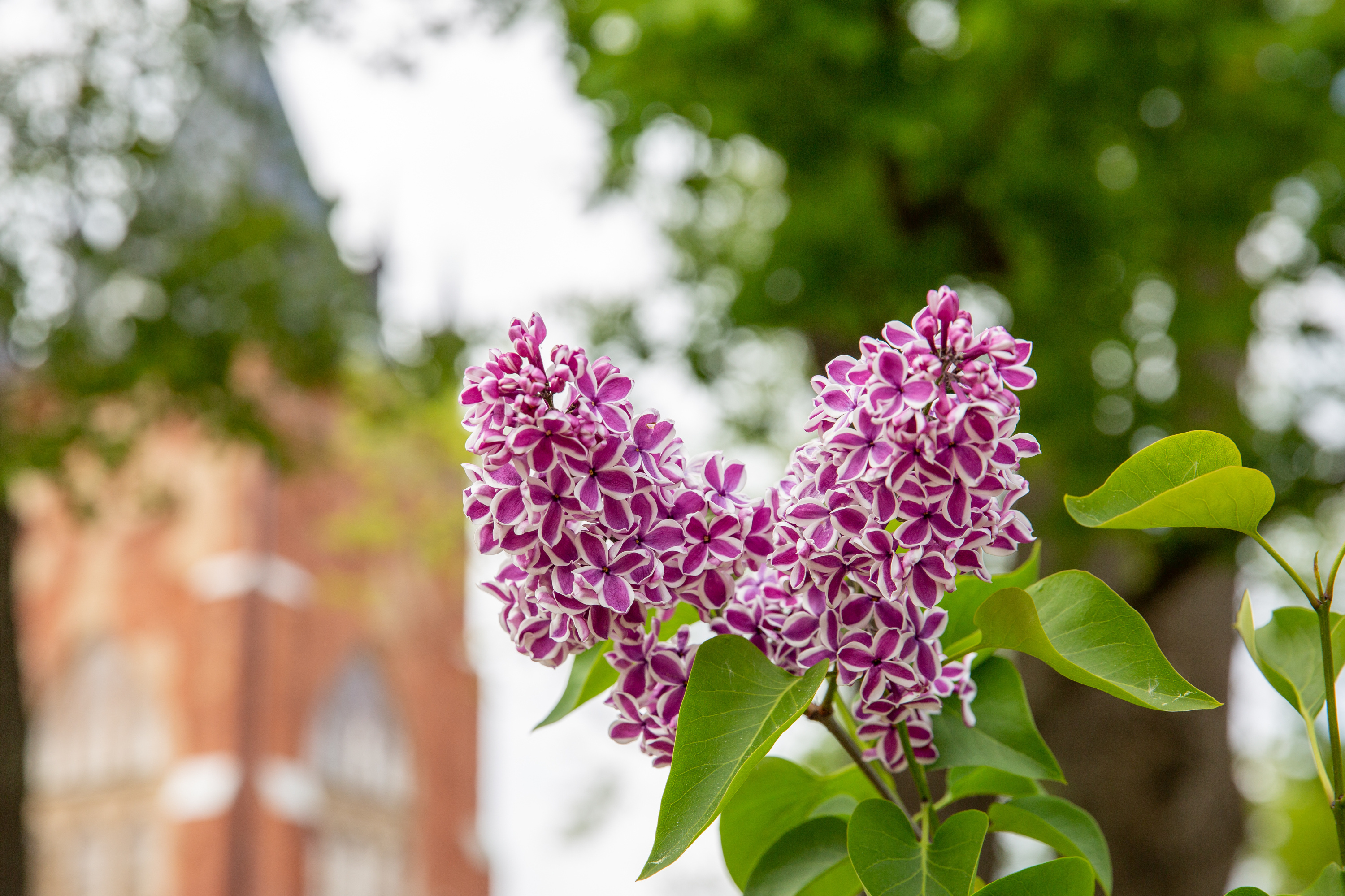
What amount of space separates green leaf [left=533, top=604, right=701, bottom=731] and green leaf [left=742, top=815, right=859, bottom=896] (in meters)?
0.21

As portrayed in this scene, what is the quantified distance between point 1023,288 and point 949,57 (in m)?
1.08

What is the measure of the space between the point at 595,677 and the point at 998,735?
1.24ft

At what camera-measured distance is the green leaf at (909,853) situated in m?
0.90

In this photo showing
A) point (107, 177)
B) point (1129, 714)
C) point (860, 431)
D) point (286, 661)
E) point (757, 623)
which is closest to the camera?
point (860, 431)

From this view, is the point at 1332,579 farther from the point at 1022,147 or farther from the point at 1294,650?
the point at 1022,147

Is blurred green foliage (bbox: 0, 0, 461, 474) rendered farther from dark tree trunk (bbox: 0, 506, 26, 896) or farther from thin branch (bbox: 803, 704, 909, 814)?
thin branch (bbox: 803, 704, 909, 814)

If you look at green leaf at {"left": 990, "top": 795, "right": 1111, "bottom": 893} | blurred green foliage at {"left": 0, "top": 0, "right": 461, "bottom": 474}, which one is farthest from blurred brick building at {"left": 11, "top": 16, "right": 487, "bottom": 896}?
green leaf at {"left": 990, "top": 795, "right": 1111, "bottom": 893}

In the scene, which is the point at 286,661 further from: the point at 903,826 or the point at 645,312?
the point at 903,826

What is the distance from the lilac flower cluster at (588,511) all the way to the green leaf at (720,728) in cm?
8

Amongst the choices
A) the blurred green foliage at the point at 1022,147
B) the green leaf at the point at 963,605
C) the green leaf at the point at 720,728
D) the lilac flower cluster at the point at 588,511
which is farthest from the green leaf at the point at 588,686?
the blurred green foliage at the point at 1022,147

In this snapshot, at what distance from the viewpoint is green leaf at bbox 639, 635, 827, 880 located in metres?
0.85

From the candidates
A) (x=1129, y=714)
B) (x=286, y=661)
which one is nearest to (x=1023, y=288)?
(x=1129, y=714)

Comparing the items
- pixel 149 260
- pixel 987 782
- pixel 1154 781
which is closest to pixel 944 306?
pixel 987 782

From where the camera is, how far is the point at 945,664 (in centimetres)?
108
